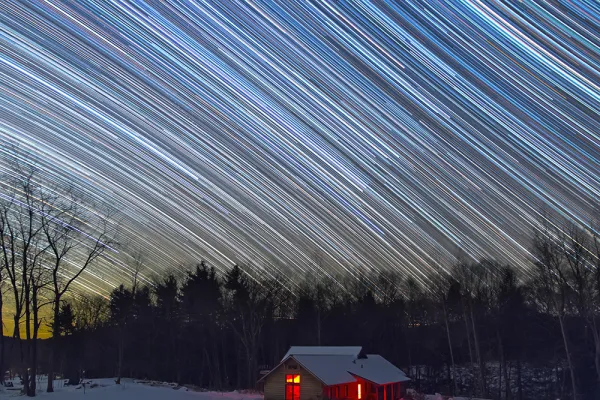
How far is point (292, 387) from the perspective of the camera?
128 ft

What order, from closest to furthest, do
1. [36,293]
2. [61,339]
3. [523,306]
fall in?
[36,293] → [523,306] → [61,339]

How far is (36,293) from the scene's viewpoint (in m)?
36.2

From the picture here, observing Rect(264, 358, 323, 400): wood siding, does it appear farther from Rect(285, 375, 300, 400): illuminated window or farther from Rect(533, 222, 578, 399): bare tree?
Rect(533, 222, 578, 399): bare tree

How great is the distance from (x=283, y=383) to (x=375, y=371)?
9445 mm

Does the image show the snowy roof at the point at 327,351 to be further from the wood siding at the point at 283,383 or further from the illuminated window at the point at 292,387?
the illuminated window at the point at 292,387

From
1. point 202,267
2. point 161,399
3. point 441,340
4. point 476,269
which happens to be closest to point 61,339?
point 202,267

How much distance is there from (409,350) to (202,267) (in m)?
28.3

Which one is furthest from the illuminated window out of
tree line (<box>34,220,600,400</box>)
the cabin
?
tree line (<box>34,220,600,400</box>)

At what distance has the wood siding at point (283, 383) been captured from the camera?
38.0 meters

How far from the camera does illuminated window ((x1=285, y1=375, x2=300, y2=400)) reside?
3878 centimetres

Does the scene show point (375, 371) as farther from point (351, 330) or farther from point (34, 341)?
point (34, 341)

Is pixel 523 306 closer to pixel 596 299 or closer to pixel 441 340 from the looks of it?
pixel 441 340

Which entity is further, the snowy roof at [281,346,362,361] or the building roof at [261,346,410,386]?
the snowy roof at [281,346,362,361]

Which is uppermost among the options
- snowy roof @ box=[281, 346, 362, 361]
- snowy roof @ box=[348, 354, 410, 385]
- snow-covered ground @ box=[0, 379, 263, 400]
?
snowy roof @ box=[281, 346, 362, 361]
